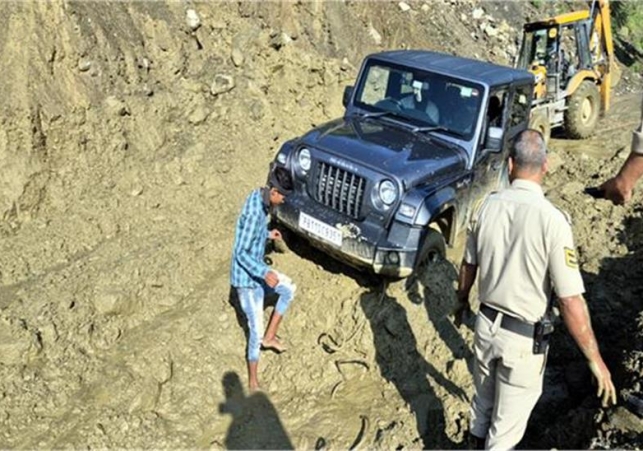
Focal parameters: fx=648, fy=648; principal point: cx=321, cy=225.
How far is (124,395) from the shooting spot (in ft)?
16.4

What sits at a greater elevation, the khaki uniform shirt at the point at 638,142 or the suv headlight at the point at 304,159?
Result: the khaki uniform shirt at the point at 638,142

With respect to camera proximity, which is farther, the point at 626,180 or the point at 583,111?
the point at 583,111

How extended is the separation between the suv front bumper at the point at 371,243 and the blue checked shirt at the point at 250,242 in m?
0.85

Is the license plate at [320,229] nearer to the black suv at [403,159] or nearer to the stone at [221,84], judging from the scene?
the black suv at [403,159]

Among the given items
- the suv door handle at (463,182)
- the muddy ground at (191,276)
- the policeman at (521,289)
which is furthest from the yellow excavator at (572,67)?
the policeman at (521,289)

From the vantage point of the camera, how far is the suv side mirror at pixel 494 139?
19.9ft

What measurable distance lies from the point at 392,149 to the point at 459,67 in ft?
4.60

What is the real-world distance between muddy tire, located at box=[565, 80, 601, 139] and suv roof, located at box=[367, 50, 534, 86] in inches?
163

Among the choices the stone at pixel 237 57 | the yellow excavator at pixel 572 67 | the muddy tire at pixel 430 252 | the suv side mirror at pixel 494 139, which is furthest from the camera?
the yellow excavator at pixel 572 67

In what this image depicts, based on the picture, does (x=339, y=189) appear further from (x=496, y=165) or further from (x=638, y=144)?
(x=638, y=144)

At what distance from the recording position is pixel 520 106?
275 inches

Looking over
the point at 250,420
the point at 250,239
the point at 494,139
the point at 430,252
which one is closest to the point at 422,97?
the point at 494,139

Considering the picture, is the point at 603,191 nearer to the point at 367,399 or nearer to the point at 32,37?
the point at 367,399

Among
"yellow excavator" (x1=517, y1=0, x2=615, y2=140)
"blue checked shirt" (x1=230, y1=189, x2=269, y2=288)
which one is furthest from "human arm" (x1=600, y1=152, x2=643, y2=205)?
"yellow excavator" (x1=517, y1=0, x2=615, y2=140)
